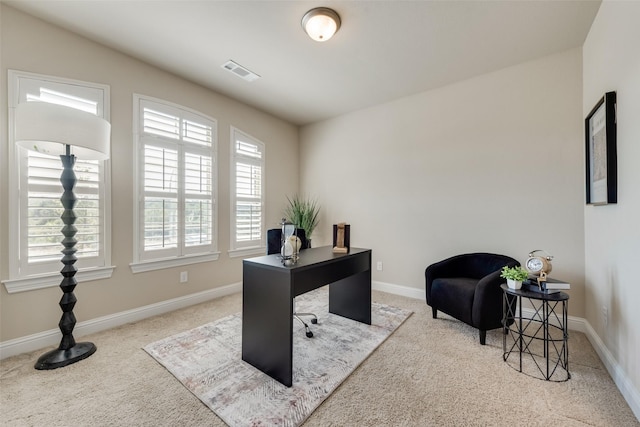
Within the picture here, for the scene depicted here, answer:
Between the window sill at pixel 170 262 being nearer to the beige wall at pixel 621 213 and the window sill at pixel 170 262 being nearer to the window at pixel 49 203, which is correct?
the window at pixel 49 203

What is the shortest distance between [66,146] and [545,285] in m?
3.73

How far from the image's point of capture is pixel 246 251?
3.84m

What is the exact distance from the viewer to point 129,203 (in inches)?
105

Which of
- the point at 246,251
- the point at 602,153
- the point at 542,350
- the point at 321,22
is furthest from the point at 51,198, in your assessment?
the point at 602,153

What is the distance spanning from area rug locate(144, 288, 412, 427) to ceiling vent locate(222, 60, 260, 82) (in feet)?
8.88

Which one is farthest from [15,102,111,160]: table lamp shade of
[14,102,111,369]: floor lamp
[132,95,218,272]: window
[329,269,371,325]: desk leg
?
[329,269,371,325]: desk leg

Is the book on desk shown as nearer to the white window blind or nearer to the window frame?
the window frame

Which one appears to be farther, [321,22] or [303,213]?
[303,213]

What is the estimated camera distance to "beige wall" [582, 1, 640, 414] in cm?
153

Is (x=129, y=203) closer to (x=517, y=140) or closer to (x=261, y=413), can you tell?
(x=261, y=413)

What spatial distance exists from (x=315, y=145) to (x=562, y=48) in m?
3.18

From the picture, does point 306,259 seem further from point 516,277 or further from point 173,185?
point 173,185

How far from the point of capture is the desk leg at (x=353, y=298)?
2.67m

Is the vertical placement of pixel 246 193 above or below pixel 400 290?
above
